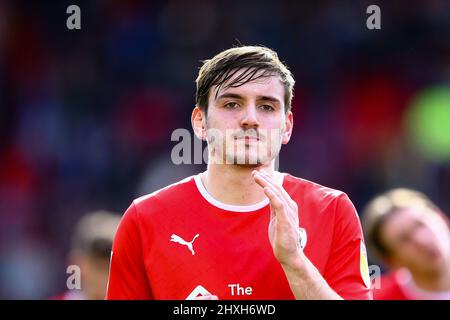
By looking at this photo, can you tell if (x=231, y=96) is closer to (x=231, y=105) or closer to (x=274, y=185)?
(x=231, y=105)

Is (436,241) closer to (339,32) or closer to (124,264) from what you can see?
(124,264)

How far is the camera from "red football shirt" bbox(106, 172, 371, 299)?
362 centimetres

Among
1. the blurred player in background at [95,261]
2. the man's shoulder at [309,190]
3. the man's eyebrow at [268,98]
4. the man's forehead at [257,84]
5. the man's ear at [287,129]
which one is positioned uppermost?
the man's forehead at [257,84]

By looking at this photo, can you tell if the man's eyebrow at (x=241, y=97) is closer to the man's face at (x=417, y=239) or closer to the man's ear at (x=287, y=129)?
the man's ear at (x=287, y=129)

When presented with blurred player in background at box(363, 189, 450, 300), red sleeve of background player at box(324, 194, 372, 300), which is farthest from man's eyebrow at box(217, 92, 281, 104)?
blurred player in background at box(363, 189, 450, 300)

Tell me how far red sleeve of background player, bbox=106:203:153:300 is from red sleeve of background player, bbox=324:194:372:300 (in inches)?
33.3

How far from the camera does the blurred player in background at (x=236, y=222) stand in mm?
3625

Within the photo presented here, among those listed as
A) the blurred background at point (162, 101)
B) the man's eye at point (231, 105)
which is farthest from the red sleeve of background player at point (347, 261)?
the blurred background at point (162, 101)

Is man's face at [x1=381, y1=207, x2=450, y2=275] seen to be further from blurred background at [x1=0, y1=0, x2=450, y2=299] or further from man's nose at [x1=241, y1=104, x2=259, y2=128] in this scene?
blurred background at [x1=0, y1=0, x2=450, y2=299]

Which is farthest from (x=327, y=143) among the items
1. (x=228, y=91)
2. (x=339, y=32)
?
(x=228, y=91)

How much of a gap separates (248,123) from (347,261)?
2.50 ft

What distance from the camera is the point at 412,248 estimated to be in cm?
646

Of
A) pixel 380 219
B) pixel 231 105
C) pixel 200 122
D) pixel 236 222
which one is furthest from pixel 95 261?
pixel 231 105
